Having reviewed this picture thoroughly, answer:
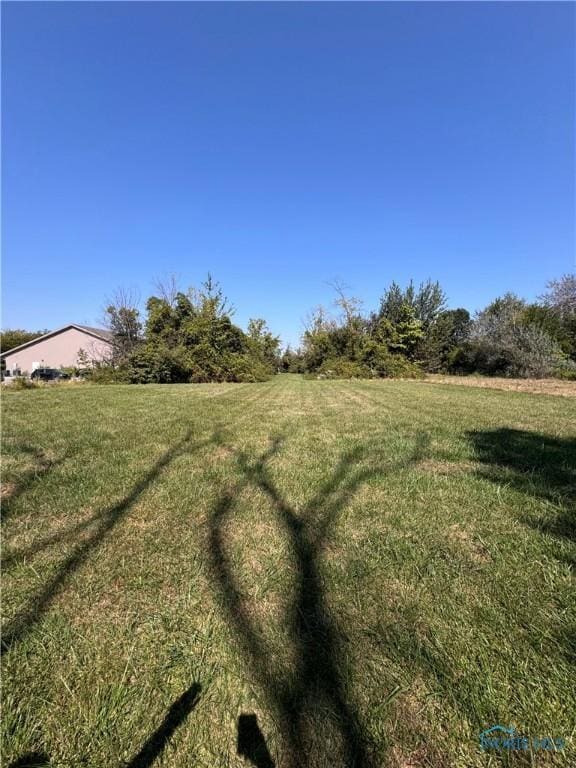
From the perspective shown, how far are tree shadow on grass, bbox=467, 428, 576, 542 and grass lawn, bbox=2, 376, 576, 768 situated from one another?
0.09ft

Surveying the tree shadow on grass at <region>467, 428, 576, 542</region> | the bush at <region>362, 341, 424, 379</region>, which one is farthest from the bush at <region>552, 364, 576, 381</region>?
the tree shadow on grass at <region>467, 428, 576, 542</region>

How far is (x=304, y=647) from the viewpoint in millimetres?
1480

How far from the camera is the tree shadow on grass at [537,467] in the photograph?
2525mm

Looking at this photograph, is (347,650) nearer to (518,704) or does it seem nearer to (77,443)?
(518,704)

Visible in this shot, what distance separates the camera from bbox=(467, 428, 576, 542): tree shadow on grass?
8.29 feet

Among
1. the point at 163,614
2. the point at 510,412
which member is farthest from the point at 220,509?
the point at 510,412

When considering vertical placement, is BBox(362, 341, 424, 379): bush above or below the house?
below

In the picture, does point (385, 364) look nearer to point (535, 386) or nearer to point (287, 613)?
point (535, 386)

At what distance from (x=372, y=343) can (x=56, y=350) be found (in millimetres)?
29424

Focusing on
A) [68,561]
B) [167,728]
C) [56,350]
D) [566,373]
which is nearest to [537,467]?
[167,728]

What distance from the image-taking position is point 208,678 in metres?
1.33

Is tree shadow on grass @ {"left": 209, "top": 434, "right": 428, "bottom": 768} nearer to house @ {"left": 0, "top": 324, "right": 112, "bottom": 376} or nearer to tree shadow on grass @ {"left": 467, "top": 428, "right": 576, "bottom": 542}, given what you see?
tree shadow on grass @ {"left": 467, "top": 428, "right": 576, "bottom": 542}

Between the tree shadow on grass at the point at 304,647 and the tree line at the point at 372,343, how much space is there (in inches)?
771

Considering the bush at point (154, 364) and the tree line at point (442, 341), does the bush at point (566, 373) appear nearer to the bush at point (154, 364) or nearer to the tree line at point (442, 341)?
the tree line at point (442, 341)
